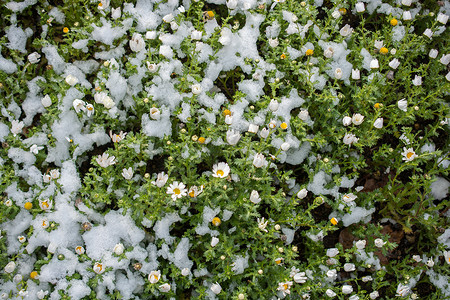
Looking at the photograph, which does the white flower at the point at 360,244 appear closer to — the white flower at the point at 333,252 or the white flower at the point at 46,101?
the white flower at the point at 333,252

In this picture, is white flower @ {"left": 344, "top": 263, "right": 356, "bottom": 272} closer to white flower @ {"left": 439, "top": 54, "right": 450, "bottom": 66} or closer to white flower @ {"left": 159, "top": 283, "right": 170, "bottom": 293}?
white flower @ {"left": 159, "top": 283, "right": 170, "bottom": 293}

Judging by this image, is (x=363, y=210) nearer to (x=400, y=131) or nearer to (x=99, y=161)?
(x=400, y=131)

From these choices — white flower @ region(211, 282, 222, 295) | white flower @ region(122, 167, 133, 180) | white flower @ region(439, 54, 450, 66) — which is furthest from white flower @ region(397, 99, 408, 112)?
white flower @ region(122, 167, 133, 180)

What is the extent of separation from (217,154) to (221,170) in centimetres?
25

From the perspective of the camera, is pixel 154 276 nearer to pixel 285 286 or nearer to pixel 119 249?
pixel 119 249

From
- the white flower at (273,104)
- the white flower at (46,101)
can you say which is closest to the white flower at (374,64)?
the white flower at (273,104)

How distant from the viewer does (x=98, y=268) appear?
2.28m

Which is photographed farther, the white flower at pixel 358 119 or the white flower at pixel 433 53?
the white flower at pixel 433 53

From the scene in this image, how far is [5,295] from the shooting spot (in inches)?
90.5

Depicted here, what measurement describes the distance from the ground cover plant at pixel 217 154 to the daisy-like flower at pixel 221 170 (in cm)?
1

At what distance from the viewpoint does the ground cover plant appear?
97.2 inches

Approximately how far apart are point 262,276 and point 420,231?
1.33m

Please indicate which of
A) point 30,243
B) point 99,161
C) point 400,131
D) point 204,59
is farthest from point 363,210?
point 30,243

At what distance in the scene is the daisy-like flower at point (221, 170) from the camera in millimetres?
2526
